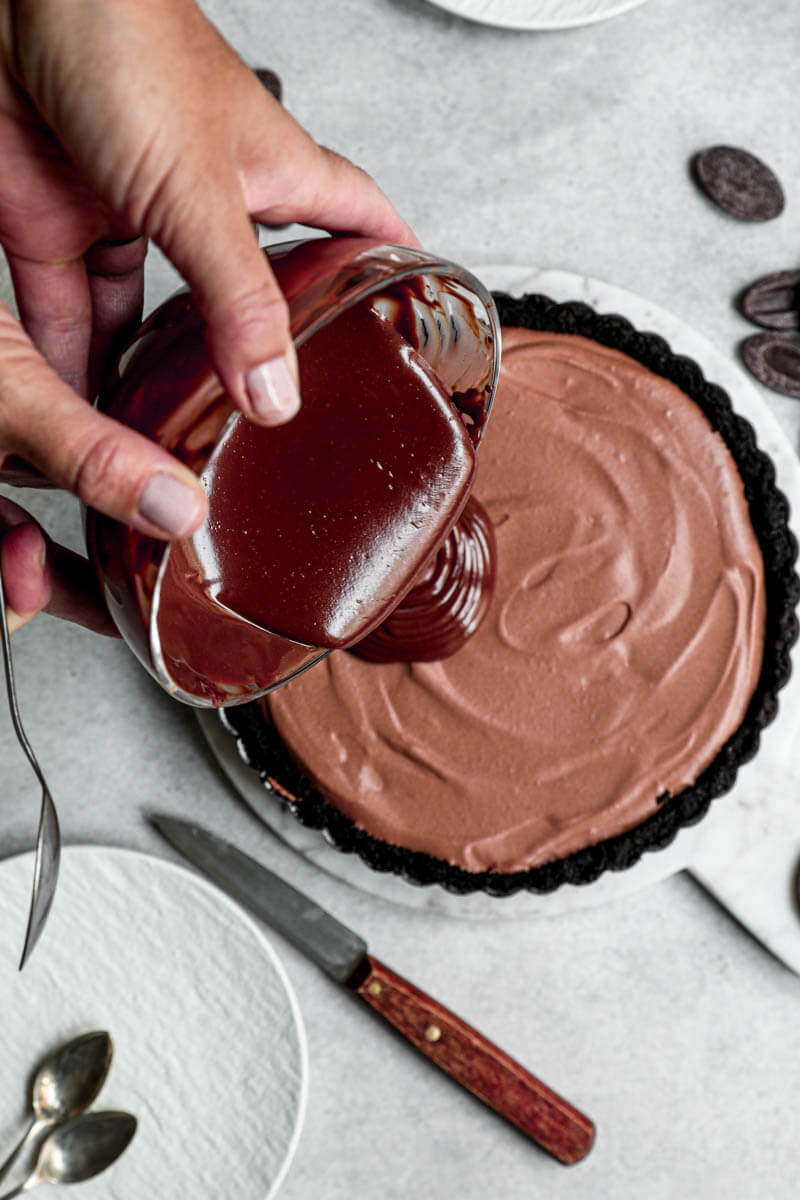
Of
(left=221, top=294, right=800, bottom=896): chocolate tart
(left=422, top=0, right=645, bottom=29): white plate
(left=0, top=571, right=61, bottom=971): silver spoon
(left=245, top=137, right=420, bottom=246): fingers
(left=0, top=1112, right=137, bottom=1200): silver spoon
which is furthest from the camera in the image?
(left=422, top=0, right=645, bottom=29): white plate

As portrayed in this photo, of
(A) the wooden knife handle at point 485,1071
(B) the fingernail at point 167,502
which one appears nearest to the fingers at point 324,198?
(B) the fingernail at point 167,502

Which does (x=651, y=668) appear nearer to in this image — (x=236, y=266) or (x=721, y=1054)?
(x=721, y=1054)

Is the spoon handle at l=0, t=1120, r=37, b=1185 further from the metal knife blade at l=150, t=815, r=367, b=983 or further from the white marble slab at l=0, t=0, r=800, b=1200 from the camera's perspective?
the metal knife blade at l=150, t=815, r=367, b=983

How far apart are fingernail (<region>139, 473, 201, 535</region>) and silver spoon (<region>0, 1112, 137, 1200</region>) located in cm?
112

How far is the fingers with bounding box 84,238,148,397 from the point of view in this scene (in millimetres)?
1432

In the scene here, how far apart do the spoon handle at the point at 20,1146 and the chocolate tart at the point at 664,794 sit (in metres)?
0.60

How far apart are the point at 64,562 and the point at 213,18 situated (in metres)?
0.99

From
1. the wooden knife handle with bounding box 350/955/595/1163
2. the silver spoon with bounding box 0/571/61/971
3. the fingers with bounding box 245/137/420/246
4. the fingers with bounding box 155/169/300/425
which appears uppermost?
the fingers with bounding box 155/169/300/425

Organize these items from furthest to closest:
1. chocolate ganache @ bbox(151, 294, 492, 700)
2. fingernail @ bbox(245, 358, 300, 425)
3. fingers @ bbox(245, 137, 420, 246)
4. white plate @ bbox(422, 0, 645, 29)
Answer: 1. white plate @ bbox(422, 0, 645, 29)
2. fingers @ bbox(245, 137, 420, 246)
3. chocolate ganache @ bbox(151, 294, 492, 700)
4. fingernail @ bbox(245, 358, 300, 425)

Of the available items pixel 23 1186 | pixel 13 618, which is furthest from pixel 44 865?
pixel 23 1186

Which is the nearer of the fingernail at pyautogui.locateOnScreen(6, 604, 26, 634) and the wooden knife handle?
the fingernail at pyautogui.locateOnScreen(6, 604, 26, 634)

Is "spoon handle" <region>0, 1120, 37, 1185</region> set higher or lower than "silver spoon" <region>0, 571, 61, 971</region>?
lower

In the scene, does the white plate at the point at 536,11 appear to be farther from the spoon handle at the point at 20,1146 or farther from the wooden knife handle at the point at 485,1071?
the spoon handle at the point at 20,1146

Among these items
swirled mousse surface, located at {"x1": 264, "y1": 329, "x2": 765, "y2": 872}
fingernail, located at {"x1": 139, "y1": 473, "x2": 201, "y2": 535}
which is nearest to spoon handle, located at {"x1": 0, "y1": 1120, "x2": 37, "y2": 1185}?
swirled mousse surface, located at {"x1": 264, "y1": 329, "x2": 765, "y2": 872}
